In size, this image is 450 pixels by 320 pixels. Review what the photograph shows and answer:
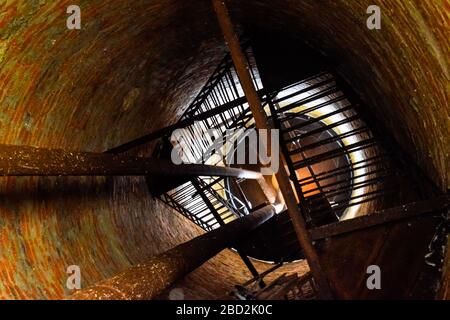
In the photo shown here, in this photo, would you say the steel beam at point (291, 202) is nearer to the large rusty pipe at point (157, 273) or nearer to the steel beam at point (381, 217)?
the steel beam at point (381, 217)

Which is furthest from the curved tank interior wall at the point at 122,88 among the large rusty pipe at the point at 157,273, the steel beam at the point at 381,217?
the large rusty pipe at the point at 157,273

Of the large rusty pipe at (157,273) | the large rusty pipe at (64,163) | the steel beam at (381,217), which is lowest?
the steel beam at (381,217)

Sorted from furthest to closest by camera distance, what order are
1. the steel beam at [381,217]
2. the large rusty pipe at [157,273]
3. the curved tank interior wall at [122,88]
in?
the steel beam at [381,217]
the curved tank interior wall at [122,88]
the large rusty pipe at [157,273]

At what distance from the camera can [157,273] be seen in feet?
9.87

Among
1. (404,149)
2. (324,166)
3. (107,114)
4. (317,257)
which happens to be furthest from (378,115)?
(324,166)

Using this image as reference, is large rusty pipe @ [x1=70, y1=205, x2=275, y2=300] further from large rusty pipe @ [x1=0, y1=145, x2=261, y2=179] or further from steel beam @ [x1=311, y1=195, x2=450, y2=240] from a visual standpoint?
steel beam @ [x1=311, y1=195, x2=450, y2=240]

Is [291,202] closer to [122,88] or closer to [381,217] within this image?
[381,217]

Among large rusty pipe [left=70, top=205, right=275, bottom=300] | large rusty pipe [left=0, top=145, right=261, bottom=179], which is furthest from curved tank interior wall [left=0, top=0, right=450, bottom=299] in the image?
large rusty pipe [left=70, top=205, right=275, bottom=300]

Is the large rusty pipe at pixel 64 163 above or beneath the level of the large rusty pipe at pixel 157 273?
above

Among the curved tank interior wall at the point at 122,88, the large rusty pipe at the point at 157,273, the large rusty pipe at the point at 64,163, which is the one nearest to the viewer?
the large rusty pipe at the point at 157,273

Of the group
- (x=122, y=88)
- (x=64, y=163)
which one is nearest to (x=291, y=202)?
(x=64, y=163)

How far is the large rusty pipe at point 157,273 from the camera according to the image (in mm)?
2453

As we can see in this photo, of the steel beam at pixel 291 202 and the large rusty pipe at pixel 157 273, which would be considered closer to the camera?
the large rusty pipe at pixel 157 273
